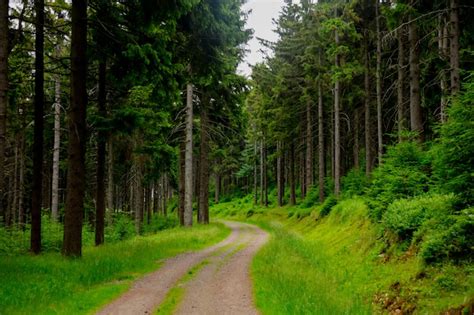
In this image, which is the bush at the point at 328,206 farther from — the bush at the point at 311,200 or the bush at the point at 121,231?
the bush at the point at 121,231

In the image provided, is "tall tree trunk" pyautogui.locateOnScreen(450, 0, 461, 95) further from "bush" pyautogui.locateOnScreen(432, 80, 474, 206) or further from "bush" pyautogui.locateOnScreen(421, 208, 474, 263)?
"bush" pyautogui.locateOnScreen(421, 208, 474, 263)

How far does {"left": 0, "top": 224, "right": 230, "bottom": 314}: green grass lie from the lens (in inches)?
312

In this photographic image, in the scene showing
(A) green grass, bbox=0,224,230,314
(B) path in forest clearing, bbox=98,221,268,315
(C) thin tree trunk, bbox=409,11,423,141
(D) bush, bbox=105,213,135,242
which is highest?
(C) thin tree trunk, bbox=409,11,423,141

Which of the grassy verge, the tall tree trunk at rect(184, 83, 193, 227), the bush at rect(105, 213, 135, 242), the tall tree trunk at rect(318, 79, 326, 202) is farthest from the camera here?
the tall tree trunk at rect(318, 79, 326, 202)

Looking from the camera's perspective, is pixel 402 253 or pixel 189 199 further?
pixel 189 199

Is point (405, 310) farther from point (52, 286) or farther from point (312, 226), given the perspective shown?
point (312, 226)

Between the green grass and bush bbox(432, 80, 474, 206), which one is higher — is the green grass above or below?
below

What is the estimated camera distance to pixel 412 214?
10.1 meters

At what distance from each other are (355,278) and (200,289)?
407 cm

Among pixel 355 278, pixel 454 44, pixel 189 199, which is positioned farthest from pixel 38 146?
pixel 454 44


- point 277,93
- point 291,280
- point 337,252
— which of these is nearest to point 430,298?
point 291,280

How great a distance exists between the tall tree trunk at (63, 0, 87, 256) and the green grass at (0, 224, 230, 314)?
2.42 ft

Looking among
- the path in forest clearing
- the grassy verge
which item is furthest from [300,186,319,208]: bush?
the path in forest clearing

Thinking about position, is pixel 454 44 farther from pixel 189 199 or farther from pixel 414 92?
pixel 189 199
